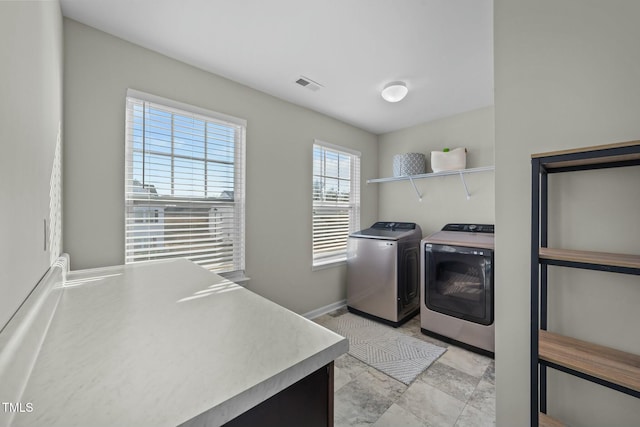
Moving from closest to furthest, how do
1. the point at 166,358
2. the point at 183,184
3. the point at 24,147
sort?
the point at 166,358 → the point at 24,147 → the point at 183,184

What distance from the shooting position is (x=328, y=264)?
3.32m

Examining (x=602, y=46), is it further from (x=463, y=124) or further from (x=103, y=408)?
(x=463, y=124)

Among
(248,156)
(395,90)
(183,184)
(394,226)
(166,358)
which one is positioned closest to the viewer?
(166,358)

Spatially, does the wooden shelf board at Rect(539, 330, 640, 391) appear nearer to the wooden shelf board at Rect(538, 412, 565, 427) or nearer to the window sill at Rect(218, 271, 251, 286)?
the wooden shelf board at Rect(538, 412, 565, 427)

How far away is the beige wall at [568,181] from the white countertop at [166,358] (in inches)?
42.5

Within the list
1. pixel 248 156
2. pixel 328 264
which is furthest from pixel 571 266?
pixel 328 264

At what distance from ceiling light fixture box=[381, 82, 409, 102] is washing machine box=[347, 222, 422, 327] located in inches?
57.2

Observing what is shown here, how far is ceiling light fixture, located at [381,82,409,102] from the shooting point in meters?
2.44

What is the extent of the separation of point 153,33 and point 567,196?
2580 mm

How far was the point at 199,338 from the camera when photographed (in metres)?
0.74

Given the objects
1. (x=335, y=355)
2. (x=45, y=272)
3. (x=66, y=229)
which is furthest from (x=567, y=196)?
(x=66, y=229)

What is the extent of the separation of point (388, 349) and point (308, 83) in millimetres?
2578

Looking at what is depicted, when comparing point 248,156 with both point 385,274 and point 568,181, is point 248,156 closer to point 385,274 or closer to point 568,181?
point 385,274

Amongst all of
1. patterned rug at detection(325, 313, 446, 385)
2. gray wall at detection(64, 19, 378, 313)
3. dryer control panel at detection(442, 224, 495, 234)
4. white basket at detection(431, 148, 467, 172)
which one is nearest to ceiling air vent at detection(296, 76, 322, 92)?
gray wall at detection(64, 19, 378, 313)
